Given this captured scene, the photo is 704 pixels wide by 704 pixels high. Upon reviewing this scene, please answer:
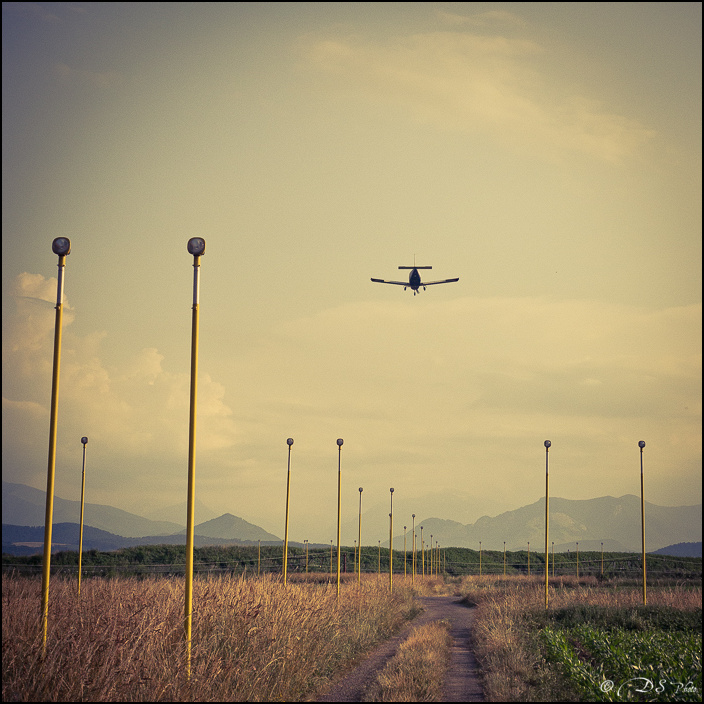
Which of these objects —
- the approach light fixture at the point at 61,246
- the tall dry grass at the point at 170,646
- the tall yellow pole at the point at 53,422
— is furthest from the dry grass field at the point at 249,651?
the approach light fixture at the point at 61,246

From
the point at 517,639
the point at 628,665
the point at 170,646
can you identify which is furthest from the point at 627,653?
the point at 170,646

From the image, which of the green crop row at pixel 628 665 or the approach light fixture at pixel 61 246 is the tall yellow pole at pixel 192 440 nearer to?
the approach light fixture at pixel 61 246

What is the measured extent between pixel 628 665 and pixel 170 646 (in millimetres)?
11855

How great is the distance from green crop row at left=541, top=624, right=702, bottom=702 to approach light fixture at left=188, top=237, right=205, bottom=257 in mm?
12480

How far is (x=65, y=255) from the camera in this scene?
15.7m

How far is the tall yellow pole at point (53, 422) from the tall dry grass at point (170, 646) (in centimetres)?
70

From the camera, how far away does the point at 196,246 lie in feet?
53.5

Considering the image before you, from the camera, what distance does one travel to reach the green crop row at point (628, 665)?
16.4 meters

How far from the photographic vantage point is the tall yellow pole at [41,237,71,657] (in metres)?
14.3

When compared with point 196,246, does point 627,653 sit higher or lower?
lower

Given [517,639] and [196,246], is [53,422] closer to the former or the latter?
[196,246]

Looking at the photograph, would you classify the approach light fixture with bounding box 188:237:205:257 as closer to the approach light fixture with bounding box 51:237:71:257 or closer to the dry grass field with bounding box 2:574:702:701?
the approach light fixture with bounding box 51:237:71:257

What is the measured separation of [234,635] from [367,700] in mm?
3440

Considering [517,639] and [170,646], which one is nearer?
[170,646]
